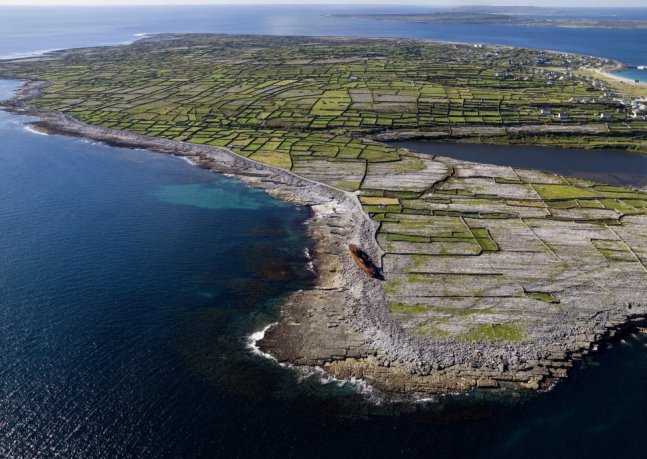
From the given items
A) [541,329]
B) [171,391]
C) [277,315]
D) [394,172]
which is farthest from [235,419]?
[394,172]

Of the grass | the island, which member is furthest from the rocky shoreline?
the grass

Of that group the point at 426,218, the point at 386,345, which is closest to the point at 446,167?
the point at 426,218

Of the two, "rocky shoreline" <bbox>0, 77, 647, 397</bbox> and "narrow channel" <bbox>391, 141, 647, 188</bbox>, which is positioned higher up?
"narrow channel" <bbox>391, 141, 647, 188</bbox>

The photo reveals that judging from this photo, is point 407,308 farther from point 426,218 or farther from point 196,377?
point 196,377

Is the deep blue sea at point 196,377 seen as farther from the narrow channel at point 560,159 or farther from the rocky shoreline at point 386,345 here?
the narrow channel at point 560,159

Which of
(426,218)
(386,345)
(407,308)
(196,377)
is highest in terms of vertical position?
(426,218)

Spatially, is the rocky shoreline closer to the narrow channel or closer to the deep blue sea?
the deep blue sea
